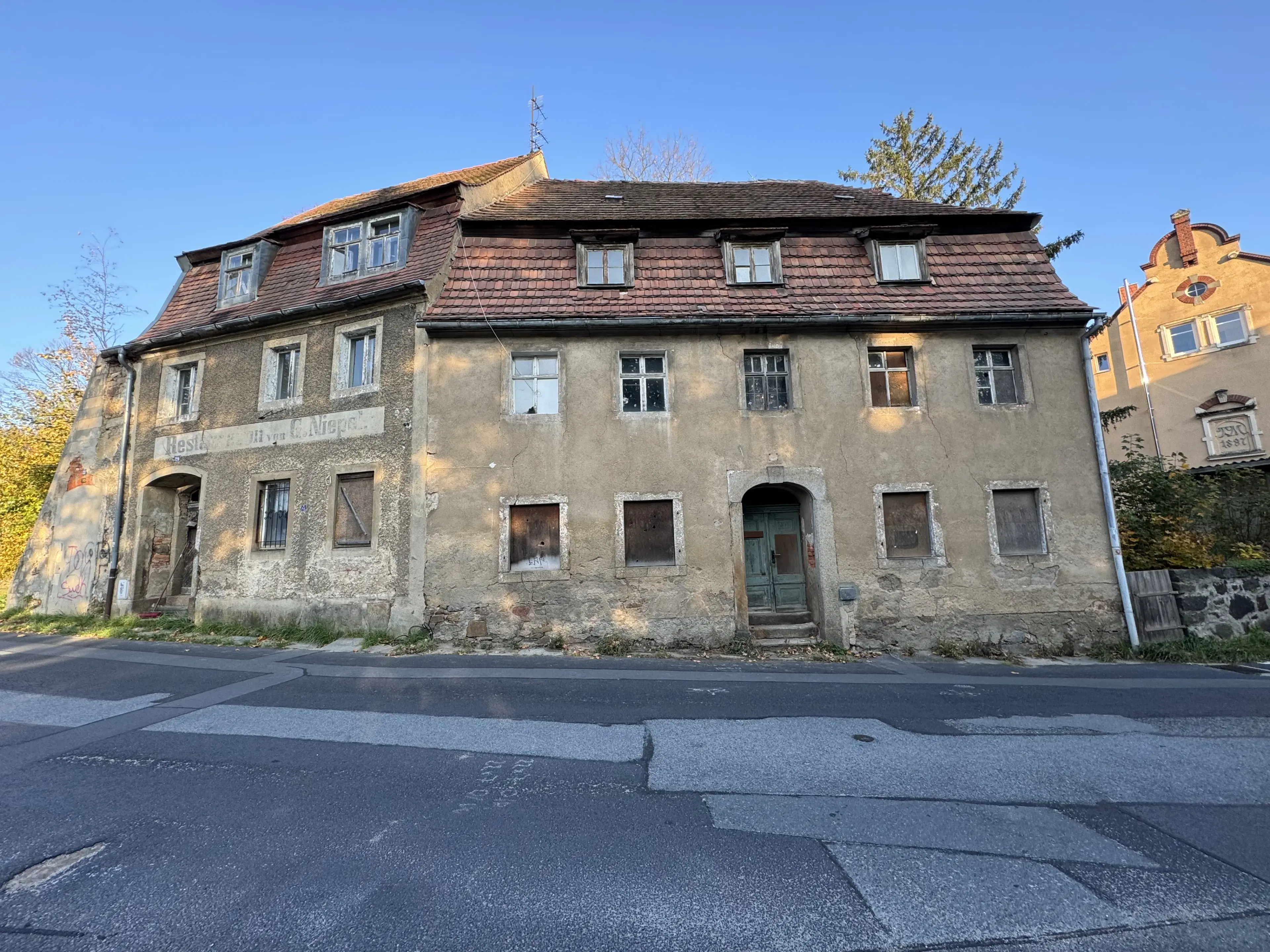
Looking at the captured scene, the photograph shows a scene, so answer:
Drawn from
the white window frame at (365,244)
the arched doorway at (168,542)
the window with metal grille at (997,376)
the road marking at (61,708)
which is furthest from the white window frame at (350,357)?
the window with metal grille at (997,376)

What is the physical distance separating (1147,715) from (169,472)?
1715 cm

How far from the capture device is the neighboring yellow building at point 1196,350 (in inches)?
805

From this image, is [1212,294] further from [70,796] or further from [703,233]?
[70,796]

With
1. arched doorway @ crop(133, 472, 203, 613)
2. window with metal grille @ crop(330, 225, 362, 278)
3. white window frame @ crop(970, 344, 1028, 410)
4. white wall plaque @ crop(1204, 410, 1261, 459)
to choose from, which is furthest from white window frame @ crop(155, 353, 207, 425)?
white wall plaque @ crop(1204, 410, 1261, 459)

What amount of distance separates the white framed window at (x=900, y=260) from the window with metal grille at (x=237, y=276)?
14003 millimetres

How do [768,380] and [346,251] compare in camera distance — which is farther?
[346,251]

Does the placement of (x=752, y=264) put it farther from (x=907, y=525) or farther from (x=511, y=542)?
(x=511, y=542)

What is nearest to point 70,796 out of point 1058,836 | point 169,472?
point 1058,836

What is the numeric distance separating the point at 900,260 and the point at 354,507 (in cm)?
1200

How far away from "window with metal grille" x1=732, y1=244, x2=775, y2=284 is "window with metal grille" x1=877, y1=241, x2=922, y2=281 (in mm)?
2230

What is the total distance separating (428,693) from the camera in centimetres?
661

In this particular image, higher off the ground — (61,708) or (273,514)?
(273,514)

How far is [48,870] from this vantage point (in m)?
2.92

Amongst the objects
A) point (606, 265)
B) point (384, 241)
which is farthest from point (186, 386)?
point (606, 265)
